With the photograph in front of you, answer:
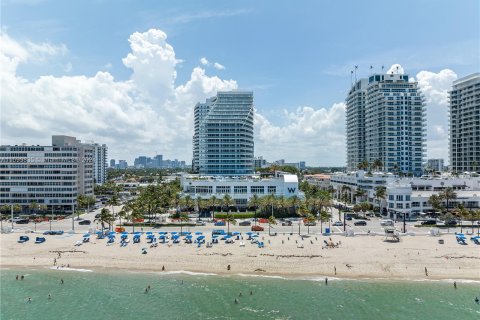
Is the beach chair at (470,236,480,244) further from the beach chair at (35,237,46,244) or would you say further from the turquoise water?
the beach chair at (35,237,46,244)

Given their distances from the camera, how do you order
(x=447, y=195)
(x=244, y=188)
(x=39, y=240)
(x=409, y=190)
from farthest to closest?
(x=244, y=188)
(x=447, y=195)
(x=409, y=190)
(x=39, y=240)

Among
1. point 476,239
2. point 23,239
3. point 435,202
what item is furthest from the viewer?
point 435,202

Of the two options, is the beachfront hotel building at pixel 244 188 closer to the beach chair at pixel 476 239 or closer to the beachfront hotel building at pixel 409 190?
the beachfront hotel building at pixel 409 190

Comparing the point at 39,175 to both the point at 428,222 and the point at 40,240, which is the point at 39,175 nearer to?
the point at 40,240

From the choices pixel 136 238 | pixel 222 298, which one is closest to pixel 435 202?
pixel 222 298

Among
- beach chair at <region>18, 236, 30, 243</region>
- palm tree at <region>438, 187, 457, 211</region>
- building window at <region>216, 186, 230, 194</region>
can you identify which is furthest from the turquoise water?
building window at <region>216, 186, 230, 194</region>

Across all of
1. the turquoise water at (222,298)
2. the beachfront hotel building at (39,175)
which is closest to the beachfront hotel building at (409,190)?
the turquoise water at (222,298)

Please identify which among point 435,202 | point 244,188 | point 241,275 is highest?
point 244,188

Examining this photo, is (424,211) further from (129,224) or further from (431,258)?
(129,224)
